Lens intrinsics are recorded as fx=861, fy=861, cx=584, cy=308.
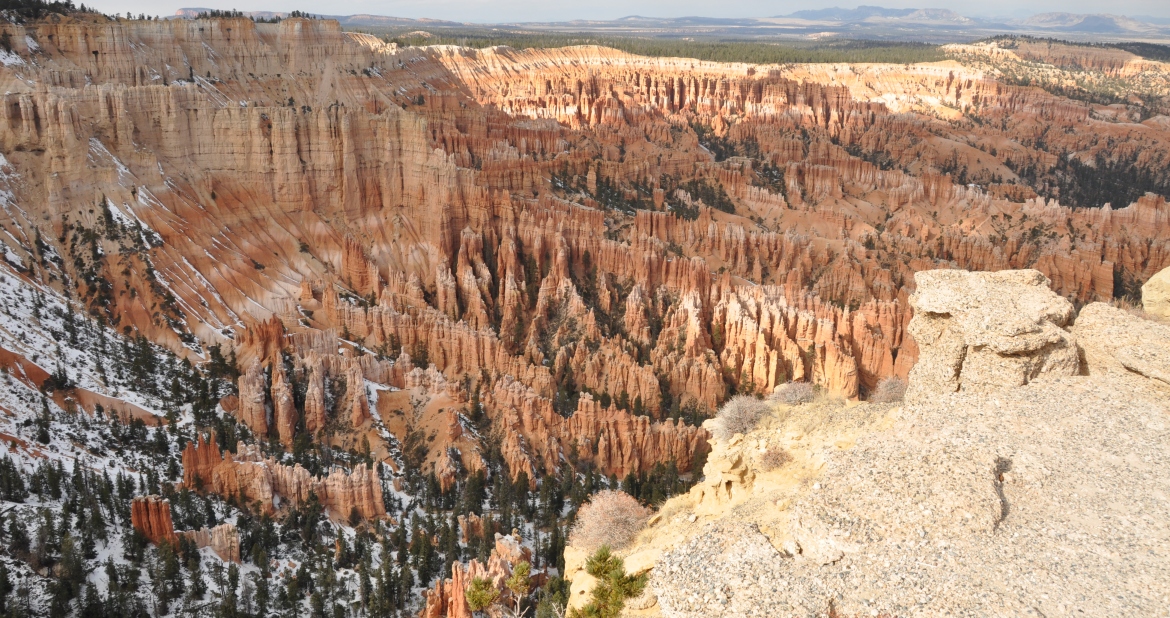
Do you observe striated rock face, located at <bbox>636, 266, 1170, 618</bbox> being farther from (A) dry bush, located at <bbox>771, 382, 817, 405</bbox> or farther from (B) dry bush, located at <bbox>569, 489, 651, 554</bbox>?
(A) dry bush, located at <bbox>771, 382, 817, 405</bbox>

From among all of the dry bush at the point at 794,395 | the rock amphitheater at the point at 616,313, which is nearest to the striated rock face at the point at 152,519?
the rock amphitheater at the point at 616,313

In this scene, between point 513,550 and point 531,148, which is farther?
point 531,148

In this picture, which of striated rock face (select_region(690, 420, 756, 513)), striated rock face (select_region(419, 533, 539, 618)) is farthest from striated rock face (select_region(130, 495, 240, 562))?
striated rock face (select_region(690, 420, 756, 513))

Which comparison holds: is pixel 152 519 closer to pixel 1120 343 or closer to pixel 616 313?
pixel 616 313

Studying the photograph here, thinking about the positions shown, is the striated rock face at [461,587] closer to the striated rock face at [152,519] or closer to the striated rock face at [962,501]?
the striated rock face at [962,501]

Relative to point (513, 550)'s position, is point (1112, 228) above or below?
above

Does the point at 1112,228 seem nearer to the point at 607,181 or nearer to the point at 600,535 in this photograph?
the point at 607,181

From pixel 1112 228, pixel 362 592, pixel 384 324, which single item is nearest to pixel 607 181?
pixel 384 324
